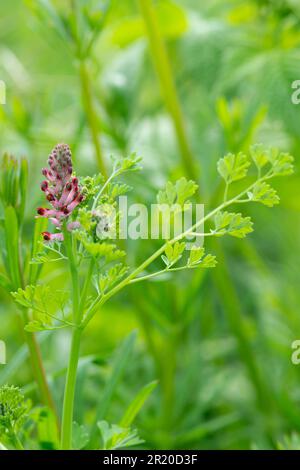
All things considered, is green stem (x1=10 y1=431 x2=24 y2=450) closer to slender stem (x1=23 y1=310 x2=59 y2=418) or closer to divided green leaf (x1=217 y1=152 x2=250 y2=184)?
slender stem (x1=23 y1=310 x2=59 y2=418)

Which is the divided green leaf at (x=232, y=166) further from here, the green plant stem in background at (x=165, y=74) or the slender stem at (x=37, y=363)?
the green plant stem in background at (x=165, y=74)

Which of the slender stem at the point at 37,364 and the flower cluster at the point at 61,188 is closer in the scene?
the flower cluster at the point at 61,188

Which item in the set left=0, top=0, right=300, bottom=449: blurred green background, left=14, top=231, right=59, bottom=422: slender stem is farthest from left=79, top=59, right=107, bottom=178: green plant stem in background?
left=14, top=231, right=59, bottom=422: slender stem

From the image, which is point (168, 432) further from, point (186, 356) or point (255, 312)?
point (255, 312)

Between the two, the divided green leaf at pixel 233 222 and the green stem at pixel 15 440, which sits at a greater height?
the divided green leaf at pixel 233 222

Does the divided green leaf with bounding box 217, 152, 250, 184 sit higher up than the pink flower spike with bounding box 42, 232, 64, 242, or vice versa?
the divided green leaf with bounding box 217, 152, 250, 184

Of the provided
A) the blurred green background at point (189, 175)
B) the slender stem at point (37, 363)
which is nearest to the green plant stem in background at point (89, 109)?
the blurred green background at point (189, 175)

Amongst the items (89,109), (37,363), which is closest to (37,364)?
(37,363)
